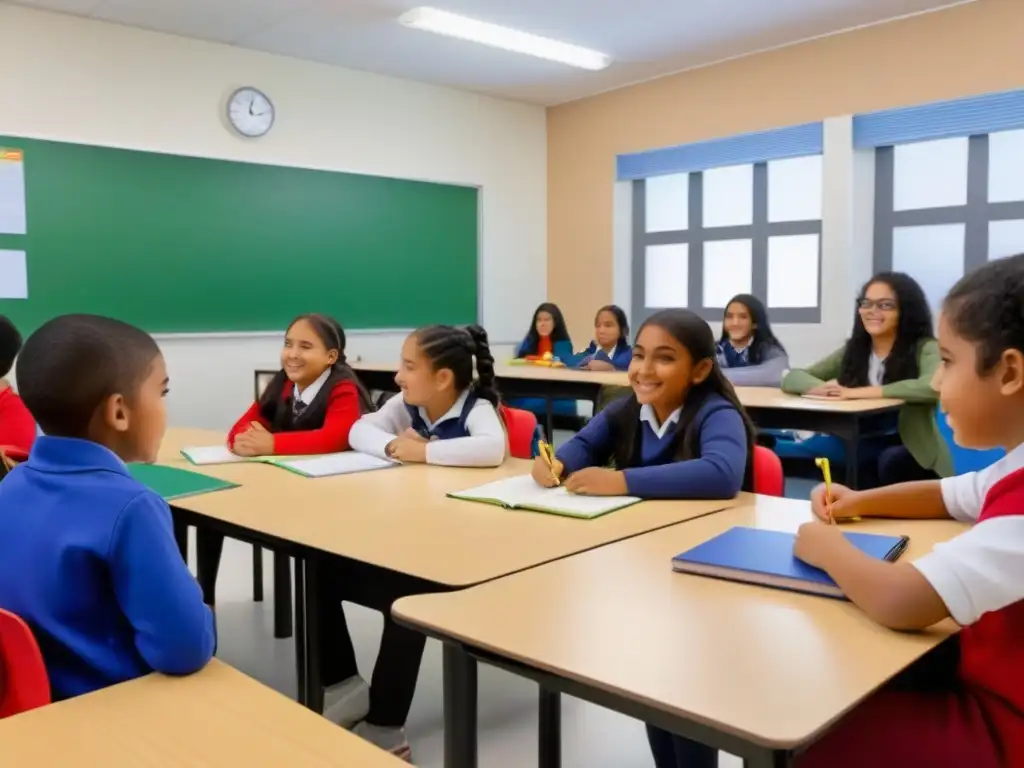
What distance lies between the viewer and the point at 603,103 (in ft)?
22.5

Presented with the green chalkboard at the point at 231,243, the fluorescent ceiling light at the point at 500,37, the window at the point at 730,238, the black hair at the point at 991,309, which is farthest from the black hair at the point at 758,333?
the black hair at the point at 991,309

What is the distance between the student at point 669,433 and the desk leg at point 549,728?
1.42 ft

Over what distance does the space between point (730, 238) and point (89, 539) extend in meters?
5.82

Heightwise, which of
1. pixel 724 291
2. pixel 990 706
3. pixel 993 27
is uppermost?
pixel 993 27

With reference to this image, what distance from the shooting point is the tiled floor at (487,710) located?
203cm

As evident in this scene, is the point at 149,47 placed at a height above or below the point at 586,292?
above

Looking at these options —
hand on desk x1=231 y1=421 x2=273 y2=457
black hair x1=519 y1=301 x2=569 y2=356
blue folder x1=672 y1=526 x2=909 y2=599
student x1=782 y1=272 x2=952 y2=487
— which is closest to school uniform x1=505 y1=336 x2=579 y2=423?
black hair x1=519 y1=301 x2=569 y2=356

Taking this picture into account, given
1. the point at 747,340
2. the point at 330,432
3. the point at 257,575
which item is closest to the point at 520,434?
the point at 330,432

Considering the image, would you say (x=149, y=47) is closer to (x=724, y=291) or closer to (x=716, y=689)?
(x=724, y=291)

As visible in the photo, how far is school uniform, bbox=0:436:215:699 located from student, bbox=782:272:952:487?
9.86ft

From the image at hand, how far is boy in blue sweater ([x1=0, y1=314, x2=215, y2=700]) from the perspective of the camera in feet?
3.36

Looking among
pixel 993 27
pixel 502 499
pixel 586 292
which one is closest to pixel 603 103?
pixel 586 292

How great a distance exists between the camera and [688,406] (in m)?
2.04

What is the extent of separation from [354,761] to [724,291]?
5.94 meters
